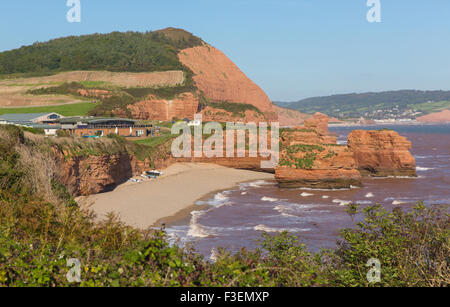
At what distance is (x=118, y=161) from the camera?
44.1 meters

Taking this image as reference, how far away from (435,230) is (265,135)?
1842 inches

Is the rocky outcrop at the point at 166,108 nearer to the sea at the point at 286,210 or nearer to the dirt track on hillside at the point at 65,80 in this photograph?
the dirt track on hillside at the point at 65,80

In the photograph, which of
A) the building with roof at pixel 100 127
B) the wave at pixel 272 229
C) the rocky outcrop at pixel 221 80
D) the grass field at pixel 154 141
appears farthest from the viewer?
the rocky outcrop at pixel 221 80

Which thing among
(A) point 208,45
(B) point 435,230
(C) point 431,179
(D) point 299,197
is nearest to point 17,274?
(B) point 435,230

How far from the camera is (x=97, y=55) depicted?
139875 millimetres

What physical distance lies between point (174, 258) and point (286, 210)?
25.7 metres

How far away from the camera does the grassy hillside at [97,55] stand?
433ft

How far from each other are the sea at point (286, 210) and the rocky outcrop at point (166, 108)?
4664 cm

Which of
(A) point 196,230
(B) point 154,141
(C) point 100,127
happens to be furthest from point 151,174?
(A) point 196,230

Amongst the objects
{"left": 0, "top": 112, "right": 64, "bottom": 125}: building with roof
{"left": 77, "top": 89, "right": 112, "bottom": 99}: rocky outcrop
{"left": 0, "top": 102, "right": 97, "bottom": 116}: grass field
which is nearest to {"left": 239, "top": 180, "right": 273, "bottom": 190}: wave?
{"left": 0, "top": 112, "right": 64, "bottom": 125}: building with roof

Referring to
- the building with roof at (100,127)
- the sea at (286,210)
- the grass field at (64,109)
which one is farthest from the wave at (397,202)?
the grass field at (64,109)

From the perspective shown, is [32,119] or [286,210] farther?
[32,119]

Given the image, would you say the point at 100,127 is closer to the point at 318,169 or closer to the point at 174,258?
the point at 318,169

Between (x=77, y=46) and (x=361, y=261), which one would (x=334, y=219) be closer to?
(x=361, y=261)
